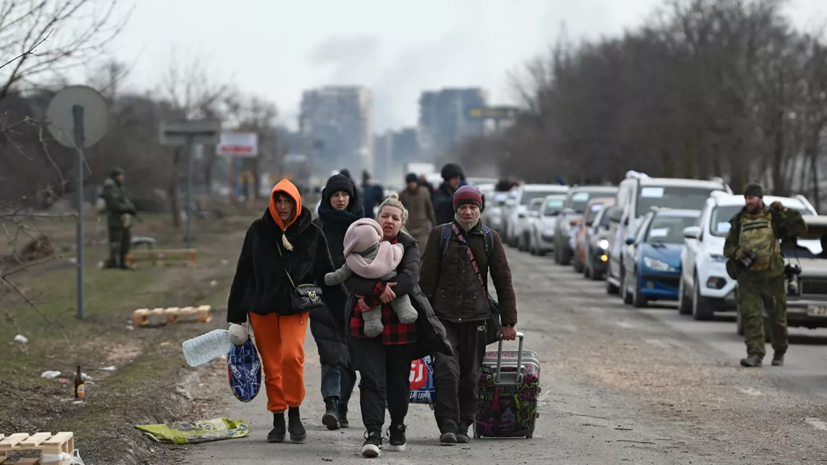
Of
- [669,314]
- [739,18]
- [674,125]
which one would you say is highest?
[739,18]

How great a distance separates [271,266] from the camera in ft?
29.5

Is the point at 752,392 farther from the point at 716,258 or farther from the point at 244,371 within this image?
the point at 716,258

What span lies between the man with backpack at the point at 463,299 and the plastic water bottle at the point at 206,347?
4.17 feet

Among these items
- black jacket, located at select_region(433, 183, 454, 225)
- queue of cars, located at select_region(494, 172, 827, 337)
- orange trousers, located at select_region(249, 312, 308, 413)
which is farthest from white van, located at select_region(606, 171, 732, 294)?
orange trousers, located at select_region(249, 312, 308, 413)

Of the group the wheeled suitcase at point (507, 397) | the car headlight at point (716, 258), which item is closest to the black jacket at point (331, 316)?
the wheeled suitcase at point (507, 397)

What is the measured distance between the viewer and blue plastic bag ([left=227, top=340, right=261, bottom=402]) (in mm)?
9195

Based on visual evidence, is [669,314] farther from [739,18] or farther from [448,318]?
[739,18]

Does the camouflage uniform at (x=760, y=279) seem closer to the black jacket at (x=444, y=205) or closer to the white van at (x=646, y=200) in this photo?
the black jacket at (x=444, y=205)

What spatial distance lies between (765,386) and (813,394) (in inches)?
22.6

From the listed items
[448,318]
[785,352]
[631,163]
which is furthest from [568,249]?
[631,163]

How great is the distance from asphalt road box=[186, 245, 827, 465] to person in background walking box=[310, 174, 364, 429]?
22 centimetres

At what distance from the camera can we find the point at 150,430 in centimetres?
921

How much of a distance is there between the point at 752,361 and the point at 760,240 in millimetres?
1159

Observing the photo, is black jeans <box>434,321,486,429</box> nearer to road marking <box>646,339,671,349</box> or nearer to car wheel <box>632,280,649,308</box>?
road marking <box>646,339,671,349</box>
